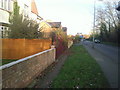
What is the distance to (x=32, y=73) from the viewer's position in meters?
5.58

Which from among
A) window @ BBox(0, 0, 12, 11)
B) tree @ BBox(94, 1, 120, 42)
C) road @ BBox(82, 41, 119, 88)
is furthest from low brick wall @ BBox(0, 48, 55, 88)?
tree @ BBox(94, 1, 120, 42)

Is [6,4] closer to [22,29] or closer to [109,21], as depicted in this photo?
[22,29]

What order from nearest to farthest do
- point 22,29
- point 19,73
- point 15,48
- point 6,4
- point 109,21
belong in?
point 19,73 → point 15,48 → point 22,29 → point 6,4 → point 109,21

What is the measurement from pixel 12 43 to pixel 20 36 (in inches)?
104

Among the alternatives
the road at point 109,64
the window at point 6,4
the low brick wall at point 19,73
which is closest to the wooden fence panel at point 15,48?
the low brick wall at point 19,73

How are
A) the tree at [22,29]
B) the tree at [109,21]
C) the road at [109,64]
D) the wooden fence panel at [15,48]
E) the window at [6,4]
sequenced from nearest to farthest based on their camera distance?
the road at [109,64], the wooden fence panel at [15,48], the tree at [22,29], the window at [6,4], the tree at [109,21]

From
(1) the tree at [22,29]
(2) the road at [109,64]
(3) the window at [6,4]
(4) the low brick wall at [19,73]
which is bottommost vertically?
(2) the road at [109,64]

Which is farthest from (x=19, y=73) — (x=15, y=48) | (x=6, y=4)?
(x=6, y=4)

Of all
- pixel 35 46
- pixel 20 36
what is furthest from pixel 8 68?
pixel 20 36

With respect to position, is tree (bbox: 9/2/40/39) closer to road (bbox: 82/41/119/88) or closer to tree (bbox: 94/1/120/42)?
road (bbox: 82/41/119/88)

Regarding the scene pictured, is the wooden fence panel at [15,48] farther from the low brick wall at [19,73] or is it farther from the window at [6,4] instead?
the window at [6,4]

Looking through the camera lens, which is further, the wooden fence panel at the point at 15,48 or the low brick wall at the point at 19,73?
the wooden fence panel at the point at 15,48

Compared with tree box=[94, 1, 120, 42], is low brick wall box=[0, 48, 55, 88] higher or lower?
lower

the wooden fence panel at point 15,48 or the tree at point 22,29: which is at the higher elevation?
the tree at point 22,29
